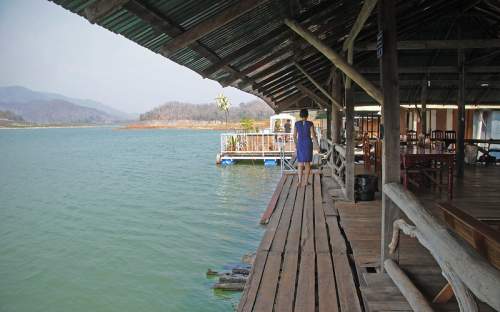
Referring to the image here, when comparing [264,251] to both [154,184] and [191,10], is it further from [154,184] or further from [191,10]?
[154,184]

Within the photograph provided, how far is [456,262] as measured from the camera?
197 centimetres

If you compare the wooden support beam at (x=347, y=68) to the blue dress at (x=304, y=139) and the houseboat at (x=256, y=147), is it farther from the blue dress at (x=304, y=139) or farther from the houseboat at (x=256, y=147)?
the houseboat at (x=256, y=147)

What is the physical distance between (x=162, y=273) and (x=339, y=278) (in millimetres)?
5926

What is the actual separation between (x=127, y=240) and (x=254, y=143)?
48.7 feet

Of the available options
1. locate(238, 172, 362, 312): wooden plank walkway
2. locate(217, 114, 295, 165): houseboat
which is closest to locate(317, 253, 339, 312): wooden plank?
locate(238, 172, 362, 312): wooden plank walkway

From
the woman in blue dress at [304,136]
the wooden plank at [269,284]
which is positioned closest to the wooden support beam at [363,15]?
the woman in blue dress at [304,136]

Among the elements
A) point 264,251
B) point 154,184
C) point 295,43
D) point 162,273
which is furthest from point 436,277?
point 154,184

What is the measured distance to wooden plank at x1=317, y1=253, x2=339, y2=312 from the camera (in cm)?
334

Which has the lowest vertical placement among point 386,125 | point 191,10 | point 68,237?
point 68,237

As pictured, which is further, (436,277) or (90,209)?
(90,209)

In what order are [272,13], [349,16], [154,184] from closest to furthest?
[272,13]
[349,16]
[154,184]

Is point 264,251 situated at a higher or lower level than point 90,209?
higher

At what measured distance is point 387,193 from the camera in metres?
3.51

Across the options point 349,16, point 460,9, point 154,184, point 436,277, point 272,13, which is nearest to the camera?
point 436,277
